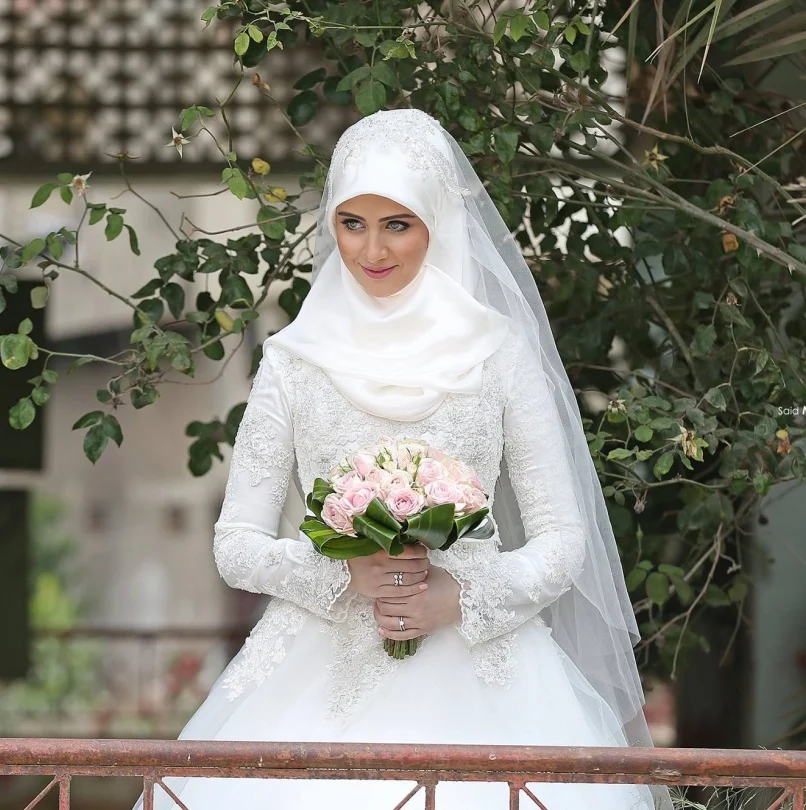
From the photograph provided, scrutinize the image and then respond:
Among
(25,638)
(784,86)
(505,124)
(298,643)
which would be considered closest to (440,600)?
(298,643)

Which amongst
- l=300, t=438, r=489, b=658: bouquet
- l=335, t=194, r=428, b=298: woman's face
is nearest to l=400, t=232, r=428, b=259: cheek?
l=335, t=194, r=428, b=298: woman's face

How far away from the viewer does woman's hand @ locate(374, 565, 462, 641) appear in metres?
2.08

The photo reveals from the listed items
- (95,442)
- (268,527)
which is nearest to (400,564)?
(268,527)

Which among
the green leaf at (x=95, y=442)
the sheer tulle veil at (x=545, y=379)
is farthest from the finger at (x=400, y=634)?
the green leaf at (x=95, y=442)

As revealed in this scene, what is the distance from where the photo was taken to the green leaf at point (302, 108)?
299cm

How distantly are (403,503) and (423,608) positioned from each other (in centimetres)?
30

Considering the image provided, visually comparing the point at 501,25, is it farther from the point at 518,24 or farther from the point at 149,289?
the point at 149,289

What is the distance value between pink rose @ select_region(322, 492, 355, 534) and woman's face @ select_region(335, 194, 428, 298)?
1.73ft

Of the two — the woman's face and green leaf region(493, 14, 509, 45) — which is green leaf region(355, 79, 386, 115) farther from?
the woman's face

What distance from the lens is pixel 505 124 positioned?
2.83 m

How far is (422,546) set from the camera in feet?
6.58

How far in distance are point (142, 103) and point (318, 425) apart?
113 inches

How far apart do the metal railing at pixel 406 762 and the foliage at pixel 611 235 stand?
100cm

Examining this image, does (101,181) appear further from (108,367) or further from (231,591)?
(231,591)
